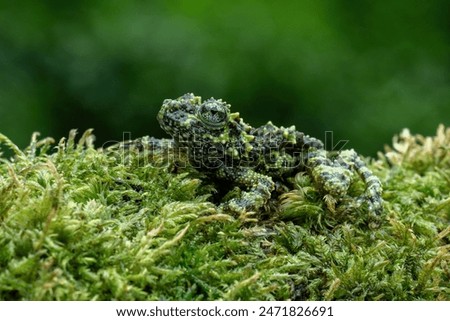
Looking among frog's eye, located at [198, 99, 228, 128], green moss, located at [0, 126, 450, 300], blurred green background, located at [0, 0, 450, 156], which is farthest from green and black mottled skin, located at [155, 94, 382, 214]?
blurred green background, located at [0, 0, 450, 156]

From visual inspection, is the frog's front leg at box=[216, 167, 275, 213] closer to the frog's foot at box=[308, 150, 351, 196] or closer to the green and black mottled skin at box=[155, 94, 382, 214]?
the green and black mottled skin at box=[155, 94, 382, 214]

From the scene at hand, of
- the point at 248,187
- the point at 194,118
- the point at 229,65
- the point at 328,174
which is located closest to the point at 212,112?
the point at 194,118

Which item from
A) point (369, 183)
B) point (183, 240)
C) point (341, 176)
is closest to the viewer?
point (183, 240)

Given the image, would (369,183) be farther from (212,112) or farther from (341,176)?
(212,112)

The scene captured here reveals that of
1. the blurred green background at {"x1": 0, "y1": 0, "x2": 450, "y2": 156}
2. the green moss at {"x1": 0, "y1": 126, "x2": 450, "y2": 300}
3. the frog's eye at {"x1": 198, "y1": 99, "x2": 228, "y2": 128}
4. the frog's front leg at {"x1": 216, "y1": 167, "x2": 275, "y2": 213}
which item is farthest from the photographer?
the blurred green background at {"x1": 0, "y1": 0, "x2": 450, "y2": 156}

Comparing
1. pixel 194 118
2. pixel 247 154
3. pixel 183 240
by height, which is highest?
pixel 194 118

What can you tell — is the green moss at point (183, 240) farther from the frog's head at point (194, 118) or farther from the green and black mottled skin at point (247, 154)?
the frog's head at point (194, 118)

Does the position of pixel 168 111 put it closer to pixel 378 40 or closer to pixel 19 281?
pixel 19 281
